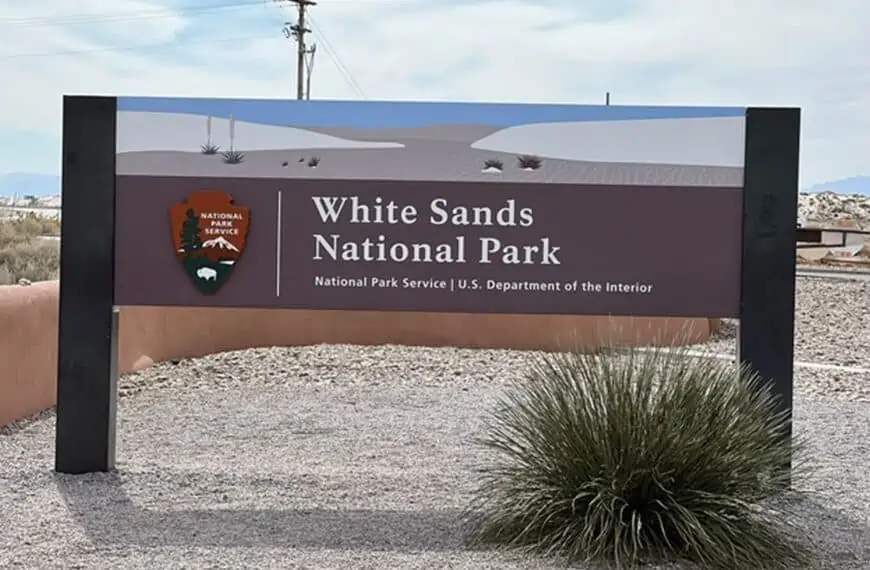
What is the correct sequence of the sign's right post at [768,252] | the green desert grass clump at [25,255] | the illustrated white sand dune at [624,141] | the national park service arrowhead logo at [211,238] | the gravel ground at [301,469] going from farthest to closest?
the green desert grass clump at [25,255] < the national park service arrowhead logo at [211,238] < the illustrated white sand dune at [624,141] < the sign's right post at [768,252] < the gravel ground at [301,469]

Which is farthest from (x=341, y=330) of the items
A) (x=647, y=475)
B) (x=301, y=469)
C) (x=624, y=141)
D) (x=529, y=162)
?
(x=647, y=475)

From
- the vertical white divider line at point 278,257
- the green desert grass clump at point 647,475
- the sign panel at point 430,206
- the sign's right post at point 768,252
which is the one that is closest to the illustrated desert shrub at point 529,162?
the sign panel at point 430,206

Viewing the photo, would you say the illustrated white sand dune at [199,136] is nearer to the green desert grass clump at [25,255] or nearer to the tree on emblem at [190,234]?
the tree on emblem at [190,234]

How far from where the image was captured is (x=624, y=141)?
765cm

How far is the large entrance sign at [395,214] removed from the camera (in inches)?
300

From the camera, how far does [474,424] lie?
10.4 meters

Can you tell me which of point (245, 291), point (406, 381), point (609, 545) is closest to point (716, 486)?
point (609, 545)

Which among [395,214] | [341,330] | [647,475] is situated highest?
[395,214]

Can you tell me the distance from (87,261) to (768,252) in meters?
4.61

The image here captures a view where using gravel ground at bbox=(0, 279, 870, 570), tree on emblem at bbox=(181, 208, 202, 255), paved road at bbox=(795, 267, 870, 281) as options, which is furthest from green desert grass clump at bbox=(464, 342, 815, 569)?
paved road at bbox=(795, 267, 870, 281)

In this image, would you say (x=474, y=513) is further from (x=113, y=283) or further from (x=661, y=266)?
(x=113, y=283)

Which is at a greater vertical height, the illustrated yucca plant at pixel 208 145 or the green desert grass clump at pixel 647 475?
the illustrated yucca plant at pixel 208 145

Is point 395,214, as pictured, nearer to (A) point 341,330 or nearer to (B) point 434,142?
(B) point 434,142

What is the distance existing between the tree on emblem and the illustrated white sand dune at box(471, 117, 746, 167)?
198cm
